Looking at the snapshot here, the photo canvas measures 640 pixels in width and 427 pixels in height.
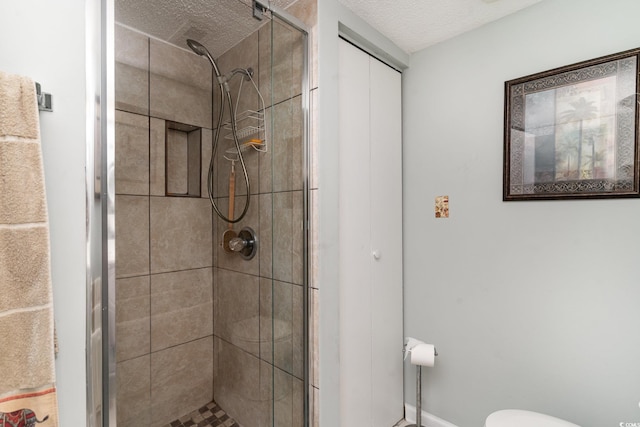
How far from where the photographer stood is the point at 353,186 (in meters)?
1.52

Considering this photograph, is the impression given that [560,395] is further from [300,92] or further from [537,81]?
[300,92]

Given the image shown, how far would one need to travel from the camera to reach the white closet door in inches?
58.2

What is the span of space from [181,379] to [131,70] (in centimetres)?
117

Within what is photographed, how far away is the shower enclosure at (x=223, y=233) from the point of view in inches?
42.6

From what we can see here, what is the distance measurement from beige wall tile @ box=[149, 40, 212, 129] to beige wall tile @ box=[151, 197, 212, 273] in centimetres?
33

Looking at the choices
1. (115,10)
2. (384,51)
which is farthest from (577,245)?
(115,10)

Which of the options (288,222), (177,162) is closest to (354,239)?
(288,222)

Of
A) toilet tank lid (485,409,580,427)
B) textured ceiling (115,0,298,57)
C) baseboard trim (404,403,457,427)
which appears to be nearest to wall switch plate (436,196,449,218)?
toilet tank lid (485,409,580,427)

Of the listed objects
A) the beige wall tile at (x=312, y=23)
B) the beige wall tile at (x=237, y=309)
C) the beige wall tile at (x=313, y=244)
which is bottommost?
the beige wall tile at (x=237, y=309)

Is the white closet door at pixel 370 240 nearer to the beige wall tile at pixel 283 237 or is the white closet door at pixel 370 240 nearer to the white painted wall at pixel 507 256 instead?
the white painted wall at pixel 507 256

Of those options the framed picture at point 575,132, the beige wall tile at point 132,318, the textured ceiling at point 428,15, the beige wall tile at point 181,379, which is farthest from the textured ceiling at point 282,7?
the beige wall tile at point 181,379

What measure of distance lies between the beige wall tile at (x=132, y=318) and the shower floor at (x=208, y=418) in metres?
0.32

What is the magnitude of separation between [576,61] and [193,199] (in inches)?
69.2

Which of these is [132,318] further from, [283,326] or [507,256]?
[507,256]
